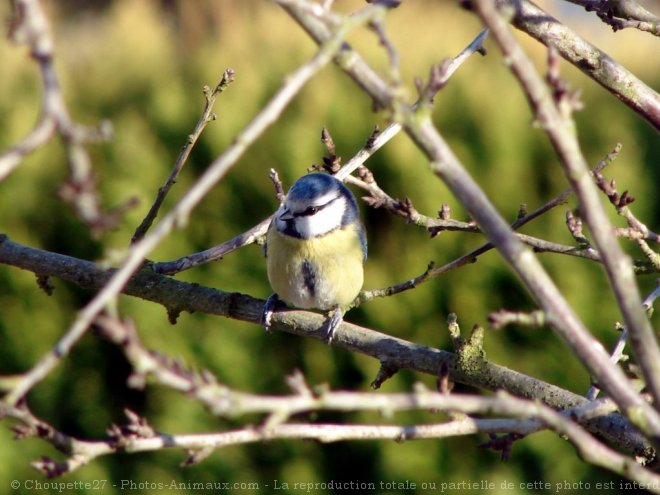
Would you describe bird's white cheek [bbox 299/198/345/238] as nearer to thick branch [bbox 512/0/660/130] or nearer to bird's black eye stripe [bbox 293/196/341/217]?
bird's black eye stripe [bbox 293/196/341/217]

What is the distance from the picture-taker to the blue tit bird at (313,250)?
2.71 meters

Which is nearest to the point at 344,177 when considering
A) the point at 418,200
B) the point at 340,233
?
the point at 340,233

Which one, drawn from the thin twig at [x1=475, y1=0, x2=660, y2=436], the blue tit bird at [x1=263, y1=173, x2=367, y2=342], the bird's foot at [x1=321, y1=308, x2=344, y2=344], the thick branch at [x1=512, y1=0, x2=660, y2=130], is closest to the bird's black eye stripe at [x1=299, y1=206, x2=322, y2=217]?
the blue tit bird at [x1=263, y1=173, x2=367, y2=342]

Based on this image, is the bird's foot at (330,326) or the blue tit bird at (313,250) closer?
the bird's foot at (330,326)

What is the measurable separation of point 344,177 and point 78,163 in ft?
4.30

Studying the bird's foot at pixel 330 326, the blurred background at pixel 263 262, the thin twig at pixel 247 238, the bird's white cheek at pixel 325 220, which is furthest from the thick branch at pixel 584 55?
the blurred background at pixel 263 262

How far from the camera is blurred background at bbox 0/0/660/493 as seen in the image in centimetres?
385

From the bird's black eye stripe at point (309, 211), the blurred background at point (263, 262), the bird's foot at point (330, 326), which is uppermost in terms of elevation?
the blurred background at point (263, 262)

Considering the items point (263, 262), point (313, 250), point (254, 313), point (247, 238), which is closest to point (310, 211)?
point (313, 250)

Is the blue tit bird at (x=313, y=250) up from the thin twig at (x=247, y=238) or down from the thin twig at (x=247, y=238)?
up

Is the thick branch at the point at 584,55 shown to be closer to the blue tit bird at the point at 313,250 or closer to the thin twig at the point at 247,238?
the thin twig at the point at 247,238

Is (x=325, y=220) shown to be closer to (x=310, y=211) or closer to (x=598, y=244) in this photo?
(x=310, y=211)

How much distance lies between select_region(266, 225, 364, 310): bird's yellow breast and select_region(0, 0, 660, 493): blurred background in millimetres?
1000

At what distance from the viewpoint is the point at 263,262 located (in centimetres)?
414
